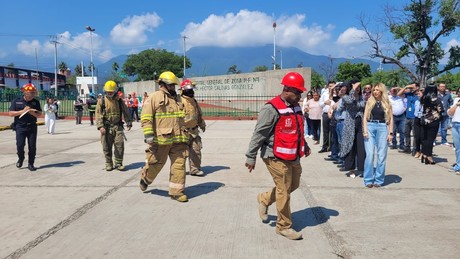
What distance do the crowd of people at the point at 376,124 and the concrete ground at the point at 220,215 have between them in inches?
14.0

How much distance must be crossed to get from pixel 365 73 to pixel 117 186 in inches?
2581

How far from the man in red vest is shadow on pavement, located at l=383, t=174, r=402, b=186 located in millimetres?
3130

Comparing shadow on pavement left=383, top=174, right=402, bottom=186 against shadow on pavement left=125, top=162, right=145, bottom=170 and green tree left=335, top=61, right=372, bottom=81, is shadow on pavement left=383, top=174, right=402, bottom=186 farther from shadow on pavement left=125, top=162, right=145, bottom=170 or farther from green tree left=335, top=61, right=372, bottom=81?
green tree left=335, top=61, right=372, bottom=81

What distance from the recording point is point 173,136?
18.0ft

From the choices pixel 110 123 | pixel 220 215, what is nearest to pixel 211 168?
pixel 110 123

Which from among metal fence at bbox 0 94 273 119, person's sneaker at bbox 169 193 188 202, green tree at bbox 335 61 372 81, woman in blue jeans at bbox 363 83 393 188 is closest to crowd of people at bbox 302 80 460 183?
woman in blue jeans at bbox 363 83 393 188

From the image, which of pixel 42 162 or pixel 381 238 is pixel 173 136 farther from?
pixel 42 162

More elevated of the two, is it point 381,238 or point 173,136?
point 173,136

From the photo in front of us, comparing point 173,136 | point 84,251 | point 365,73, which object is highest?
point 365,73

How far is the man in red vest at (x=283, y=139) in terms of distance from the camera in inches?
158

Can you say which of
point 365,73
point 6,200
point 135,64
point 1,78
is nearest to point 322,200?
point 6,200

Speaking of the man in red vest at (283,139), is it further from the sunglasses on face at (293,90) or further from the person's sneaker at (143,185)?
the person's sneaker at (143,185)

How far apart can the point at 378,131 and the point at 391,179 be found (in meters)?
1.18

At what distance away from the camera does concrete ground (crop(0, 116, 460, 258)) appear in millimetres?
3816
